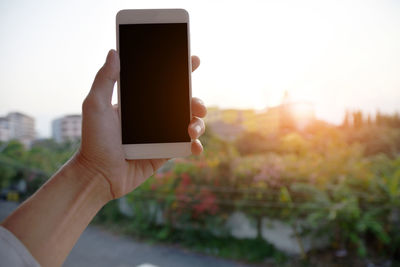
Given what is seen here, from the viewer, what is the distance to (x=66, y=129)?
2.20 m

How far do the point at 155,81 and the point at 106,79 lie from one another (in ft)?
0.37

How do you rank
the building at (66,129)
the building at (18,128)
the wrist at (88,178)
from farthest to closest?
1. the building at (18,128)
2. the building at (66,129)
3. the wrist at (88,178)

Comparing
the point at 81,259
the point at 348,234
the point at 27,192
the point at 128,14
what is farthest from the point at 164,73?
the point at 27,192

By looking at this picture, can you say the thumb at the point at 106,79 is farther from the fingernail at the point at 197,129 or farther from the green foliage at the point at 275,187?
the green foliage at the point at 275,187

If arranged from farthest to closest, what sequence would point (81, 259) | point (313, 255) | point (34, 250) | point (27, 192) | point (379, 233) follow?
point (27, 192) < point (81, 259) < point (313, 255) < point (379, 233) < point (34, 250)

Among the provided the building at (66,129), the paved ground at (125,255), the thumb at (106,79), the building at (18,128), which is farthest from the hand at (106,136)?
the building at (18,128)

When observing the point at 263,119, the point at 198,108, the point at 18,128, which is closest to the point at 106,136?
the point at 198,108

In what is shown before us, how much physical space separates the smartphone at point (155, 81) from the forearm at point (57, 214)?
0.50 feet

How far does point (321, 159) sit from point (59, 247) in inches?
75.8

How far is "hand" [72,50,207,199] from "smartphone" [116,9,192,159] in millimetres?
28

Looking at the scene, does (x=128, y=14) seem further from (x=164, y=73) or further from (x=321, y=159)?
(x=321, y=159)

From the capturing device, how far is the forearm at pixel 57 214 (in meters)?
0.48

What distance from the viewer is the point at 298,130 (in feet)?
7.45

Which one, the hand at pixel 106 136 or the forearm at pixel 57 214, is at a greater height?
the hand at pixel 106 136
